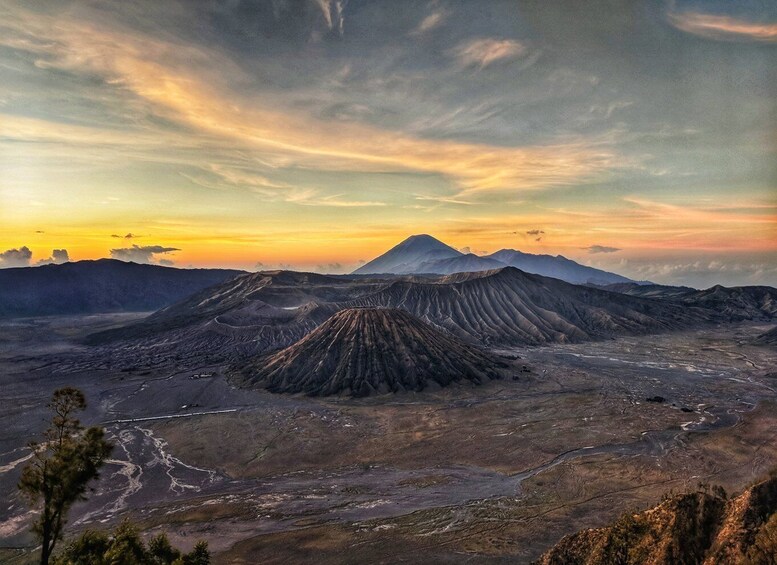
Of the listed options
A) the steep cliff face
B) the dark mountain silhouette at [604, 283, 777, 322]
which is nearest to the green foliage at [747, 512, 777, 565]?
the steep cliff face

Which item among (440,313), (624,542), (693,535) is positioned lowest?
(624,542)

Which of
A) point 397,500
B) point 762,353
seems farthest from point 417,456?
point 762,353

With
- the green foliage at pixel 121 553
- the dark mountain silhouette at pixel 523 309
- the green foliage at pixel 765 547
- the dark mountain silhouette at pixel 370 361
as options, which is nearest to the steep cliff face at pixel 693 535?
the green foliage at pixel 765 547

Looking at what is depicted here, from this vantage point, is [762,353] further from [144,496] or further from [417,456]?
[144,496]

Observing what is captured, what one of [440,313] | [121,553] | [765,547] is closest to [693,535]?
[765,547]

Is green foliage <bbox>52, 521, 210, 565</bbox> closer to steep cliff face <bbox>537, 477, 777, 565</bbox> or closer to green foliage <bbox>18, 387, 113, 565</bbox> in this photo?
green foliage <bbox>18, 387, 113, 565</bbox>

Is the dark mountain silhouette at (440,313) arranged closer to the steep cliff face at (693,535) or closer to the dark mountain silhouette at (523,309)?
the dark mountain silhouette at (523,309)

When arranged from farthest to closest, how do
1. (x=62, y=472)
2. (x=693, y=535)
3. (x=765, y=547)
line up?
(x=62, y=472) < (x=693, y=535) < (x=765, y=547)

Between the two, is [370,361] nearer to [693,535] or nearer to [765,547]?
[693,535]
